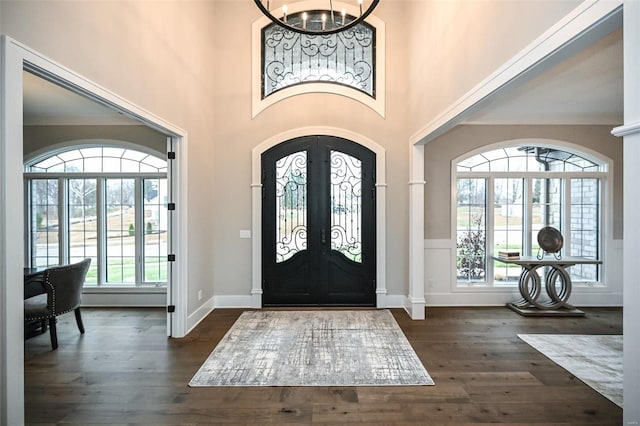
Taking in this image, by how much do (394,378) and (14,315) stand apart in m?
2.66

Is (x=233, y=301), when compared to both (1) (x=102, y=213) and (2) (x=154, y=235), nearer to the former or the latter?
(2) (x=154, y=235)

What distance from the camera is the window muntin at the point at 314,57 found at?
532 cm

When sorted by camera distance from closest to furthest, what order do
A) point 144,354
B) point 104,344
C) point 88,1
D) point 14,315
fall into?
point 14,315 < point 88,1 < point 144,354 < point 104,344

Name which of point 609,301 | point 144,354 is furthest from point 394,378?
point 609,301

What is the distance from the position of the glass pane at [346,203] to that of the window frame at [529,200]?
4.70 ft

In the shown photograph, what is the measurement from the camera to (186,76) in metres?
4.21

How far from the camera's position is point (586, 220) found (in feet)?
18.0

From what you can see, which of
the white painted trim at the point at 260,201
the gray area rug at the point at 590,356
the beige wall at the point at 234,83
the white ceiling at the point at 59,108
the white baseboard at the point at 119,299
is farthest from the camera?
the white baseboard at the point at 119,299

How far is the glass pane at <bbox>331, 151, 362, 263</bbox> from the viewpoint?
17.2ft

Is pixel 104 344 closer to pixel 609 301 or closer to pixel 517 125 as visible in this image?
pixel 517 125

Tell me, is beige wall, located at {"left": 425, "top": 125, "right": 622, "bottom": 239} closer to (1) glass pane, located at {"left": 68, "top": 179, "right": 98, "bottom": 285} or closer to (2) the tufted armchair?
(2) the tufted armchair

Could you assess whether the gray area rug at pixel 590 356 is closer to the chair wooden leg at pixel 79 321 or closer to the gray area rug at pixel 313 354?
the gray area rug at pixel 313 354

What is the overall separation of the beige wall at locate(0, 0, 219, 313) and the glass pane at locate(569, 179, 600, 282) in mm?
5502

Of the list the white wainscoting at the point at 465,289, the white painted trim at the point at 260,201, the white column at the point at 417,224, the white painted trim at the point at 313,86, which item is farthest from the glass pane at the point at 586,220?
the white painted trim at the point at 313,86
